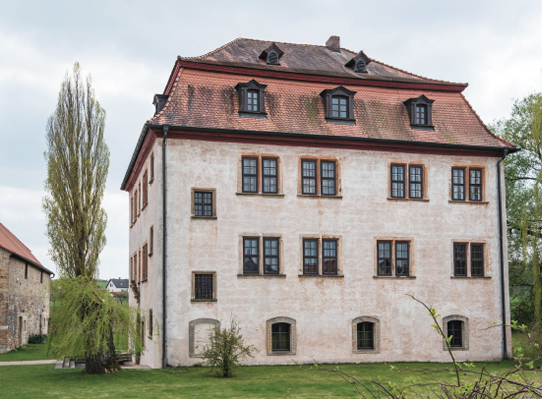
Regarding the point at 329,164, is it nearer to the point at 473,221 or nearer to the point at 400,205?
the point at 400,205

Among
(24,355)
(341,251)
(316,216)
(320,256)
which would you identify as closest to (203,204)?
(316,216)

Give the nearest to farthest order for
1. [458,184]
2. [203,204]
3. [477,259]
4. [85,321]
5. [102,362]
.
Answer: [85,321], [102,362], [203,204], [477,259], [458,184]

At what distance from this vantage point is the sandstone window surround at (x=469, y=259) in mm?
25859

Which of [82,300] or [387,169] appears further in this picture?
[387,169]

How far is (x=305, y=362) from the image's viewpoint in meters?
23.5

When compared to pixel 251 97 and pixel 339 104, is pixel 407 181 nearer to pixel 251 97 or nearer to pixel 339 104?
pixel 339 104

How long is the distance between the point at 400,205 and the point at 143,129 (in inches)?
424

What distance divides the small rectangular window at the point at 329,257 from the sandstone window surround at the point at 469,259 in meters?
5.08

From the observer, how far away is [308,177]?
81.4 ft

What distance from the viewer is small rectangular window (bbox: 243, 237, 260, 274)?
2369cm

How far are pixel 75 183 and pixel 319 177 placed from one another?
1128cm

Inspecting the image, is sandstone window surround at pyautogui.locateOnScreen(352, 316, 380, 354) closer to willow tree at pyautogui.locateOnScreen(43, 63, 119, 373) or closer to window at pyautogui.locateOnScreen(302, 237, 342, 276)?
window at pyautogui.locateOnScreen(302, 237, 342, 276)

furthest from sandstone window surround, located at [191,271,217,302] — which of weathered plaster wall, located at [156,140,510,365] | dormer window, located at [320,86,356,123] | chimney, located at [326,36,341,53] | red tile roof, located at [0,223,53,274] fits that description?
red tile roof, located at [0,223,53,274]

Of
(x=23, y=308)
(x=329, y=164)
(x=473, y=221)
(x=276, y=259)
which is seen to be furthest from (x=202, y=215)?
(x=23, y=308)
